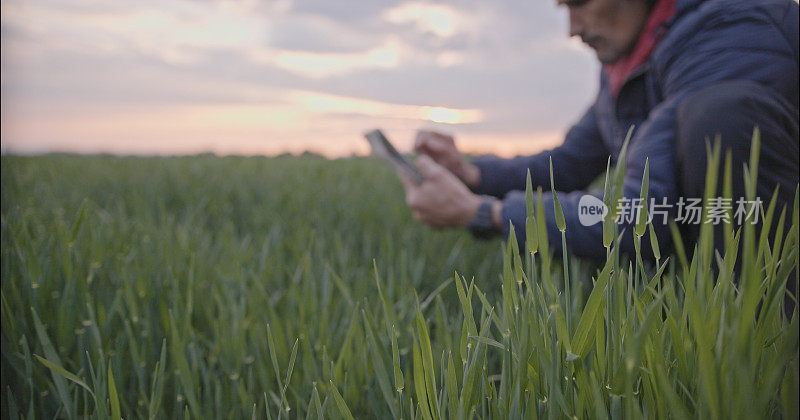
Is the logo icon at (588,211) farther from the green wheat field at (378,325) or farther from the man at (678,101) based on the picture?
the green wheat field at (378,325)

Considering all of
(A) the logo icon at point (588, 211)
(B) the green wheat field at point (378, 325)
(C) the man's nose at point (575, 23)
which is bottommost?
(B) the green wheat field at point (378, 325)

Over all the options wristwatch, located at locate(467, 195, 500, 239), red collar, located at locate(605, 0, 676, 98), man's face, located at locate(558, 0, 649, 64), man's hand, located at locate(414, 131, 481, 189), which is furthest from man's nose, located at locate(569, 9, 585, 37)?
man's hand, located at locate(414, 131, 481, 189)

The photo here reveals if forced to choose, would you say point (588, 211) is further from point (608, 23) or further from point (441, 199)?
point (608, 23)

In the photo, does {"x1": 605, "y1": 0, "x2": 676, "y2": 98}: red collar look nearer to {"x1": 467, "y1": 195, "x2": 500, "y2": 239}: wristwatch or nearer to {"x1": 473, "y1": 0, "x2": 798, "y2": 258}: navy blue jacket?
{"x1": 473, "y1": 0, "x2": 798, "y2": 258}: navy blue jacket

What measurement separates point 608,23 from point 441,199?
0.78m

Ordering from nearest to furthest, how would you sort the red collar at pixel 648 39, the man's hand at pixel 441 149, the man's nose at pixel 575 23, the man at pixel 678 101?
the man at pixel 678 101 < the red collar at pixel 648 39 < the man's nose at pixel 575 23 < the man's hand at pixel 441 149

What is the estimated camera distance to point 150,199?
3.11 m

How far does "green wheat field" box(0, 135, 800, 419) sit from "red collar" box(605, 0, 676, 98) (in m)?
0.57

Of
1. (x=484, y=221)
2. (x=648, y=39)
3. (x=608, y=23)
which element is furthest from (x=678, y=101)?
(x=484, y=221)

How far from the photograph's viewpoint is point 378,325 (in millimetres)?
1194

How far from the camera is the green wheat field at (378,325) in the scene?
1.80 ft

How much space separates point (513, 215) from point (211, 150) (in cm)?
620

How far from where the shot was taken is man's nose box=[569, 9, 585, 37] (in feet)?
5.66

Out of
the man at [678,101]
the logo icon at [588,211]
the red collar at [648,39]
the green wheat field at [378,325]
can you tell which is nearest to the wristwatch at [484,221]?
the man at [678,101]
